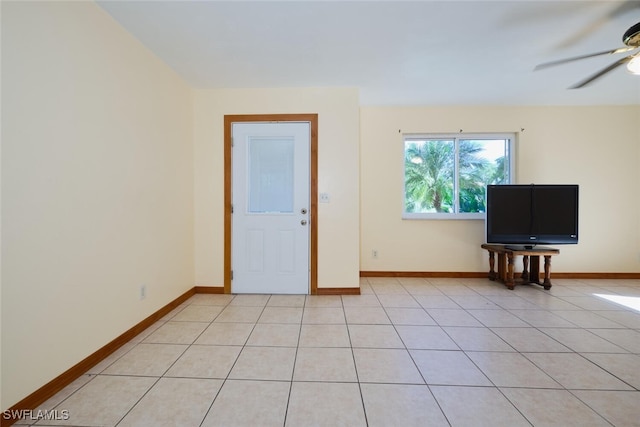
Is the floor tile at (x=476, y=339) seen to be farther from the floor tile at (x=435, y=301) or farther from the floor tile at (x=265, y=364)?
the floor tile at (x=265, y=364)

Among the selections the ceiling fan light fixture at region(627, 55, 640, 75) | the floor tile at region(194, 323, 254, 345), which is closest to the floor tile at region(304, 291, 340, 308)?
the floor tile at region(194, 323, 254, 345)

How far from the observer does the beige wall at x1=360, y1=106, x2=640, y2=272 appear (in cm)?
382

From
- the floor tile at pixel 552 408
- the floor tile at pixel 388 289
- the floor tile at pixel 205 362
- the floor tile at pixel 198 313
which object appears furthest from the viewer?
the floor tile at pixel 388 289

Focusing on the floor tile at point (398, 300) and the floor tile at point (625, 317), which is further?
the floor tile at point (398, 300)

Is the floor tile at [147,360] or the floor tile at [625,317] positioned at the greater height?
the floor tile at [625,317]

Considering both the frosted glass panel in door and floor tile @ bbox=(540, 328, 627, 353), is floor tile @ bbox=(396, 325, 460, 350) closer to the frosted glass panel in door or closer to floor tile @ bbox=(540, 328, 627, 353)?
floor tile @ bbox=(540, 328, 627, 353)

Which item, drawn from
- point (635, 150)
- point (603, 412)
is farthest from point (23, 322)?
point (635, 150)

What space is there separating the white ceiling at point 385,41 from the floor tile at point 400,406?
2481mm

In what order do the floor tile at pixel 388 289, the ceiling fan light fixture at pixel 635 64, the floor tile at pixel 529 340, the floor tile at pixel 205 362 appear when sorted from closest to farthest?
the floor tile at pixel 205 362, the ceiling fan light fixture at pixel 635 64, the floor tile at pixel 529 340, the floor tile at pixel 388 289

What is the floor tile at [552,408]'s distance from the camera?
1.30 m

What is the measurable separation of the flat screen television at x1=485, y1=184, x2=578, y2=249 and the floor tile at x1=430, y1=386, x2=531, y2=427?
2.51 meters

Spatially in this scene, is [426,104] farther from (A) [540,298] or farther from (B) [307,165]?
(A) [540,298]

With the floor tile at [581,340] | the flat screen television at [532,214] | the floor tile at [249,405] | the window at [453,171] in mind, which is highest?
the window at [453,171]

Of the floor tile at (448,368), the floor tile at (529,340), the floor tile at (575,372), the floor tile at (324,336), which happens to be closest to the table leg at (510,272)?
the floor tile at (529,340)
